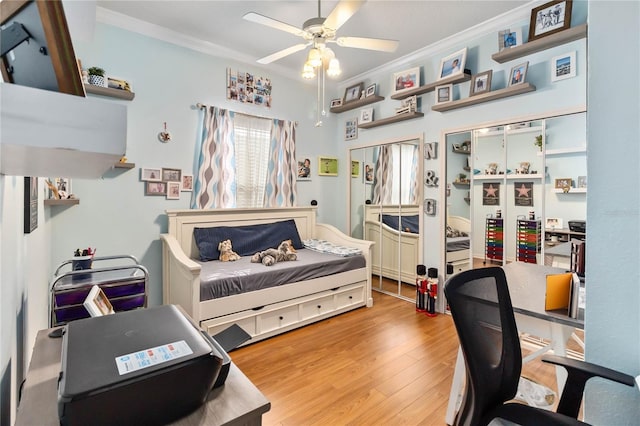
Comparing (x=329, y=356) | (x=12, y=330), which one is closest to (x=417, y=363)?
(x=329, y=356)

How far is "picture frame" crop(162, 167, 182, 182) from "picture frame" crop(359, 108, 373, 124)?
2294 mm

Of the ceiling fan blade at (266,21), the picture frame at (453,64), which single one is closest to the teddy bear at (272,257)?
the ceiling fan blade at (266,21)

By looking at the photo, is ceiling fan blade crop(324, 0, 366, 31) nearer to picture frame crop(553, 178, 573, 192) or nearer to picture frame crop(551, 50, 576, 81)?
picture frame crop(551, 50, 576, 81)

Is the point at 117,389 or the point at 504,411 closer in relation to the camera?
the point at 117,389

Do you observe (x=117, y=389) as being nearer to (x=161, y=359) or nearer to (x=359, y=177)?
(x=161, y=359)

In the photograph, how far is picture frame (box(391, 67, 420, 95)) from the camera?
3.49m

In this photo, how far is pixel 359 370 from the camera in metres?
2.22

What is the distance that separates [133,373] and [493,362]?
109 cm

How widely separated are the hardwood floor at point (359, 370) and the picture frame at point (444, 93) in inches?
86.4

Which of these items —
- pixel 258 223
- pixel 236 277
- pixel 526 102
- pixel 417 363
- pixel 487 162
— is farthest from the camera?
pixel 258 223

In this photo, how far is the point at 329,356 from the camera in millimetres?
2412

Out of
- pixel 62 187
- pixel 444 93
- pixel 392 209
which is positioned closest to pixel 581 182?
pixel 444 93

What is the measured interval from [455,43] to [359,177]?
1.83m

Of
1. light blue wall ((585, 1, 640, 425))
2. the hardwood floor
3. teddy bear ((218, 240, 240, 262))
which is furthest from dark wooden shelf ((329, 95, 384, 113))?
light blue wall ((585, 1, 640, 425))
